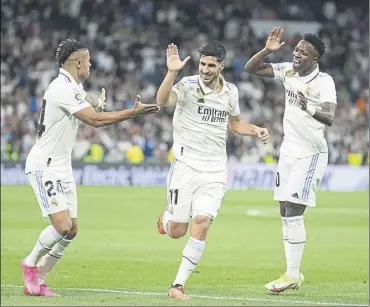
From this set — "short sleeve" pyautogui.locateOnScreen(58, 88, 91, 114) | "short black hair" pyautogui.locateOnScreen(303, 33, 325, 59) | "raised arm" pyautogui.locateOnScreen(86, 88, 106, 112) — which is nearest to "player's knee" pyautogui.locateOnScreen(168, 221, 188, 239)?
"raised arm" pyautogui.locateOnScreen(86, 88, 106, 112)

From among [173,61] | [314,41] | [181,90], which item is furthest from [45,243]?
[314,41]

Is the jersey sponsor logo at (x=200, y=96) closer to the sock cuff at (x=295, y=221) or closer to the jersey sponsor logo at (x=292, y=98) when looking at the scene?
the jersey sponsor logo at (x=292, y=98)

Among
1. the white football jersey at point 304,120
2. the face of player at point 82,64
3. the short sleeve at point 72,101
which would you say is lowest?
the white football jersey at point 304,120

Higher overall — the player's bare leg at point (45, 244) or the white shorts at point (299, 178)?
the white shorts at point (299, 178)

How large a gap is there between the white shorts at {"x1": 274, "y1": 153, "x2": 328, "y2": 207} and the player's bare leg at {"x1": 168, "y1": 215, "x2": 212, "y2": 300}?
145cm

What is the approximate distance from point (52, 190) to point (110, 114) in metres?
0.97

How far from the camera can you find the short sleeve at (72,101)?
401 inches

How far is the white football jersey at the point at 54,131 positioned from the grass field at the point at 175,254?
130cm

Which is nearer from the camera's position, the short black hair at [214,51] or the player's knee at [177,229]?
the short black hair at [214,51]

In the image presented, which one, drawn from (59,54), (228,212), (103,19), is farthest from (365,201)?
(59,54)

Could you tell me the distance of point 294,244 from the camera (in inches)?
460

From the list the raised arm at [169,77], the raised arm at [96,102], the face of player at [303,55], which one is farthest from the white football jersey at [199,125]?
the face of player at [303,55]

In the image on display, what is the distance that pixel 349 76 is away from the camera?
4181 cm

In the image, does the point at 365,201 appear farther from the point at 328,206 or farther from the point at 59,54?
the point at 59,54
